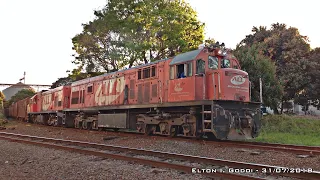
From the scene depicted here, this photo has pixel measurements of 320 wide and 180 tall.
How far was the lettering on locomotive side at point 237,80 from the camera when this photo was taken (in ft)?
38.8

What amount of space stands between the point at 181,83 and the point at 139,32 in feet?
45.7

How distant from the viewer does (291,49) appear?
29.1 metres

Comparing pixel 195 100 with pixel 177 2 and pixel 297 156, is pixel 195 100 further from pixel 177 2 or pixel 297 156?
pixel 177 2

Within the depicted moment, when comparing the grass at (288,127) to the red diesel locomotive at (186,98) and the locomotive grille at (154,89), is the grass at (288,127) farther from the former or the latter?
the locomotive grille at (154,89)

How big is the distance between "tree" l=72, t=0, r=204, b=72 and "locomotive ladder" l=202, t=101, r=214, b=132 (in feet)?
45.8

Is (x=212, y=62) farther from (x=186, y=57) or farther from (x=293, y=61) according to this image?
(x=293, y=61)

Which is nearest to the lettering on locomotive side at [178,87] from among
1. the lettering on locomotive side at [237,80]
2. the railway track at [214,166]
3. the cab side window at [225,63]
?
the cab side window at [225,63]

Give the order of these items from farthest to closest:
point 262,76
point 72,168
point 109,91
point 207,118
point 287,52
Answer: point 287,52
point 262,76
point 109,91
point 207,118
point 72,168

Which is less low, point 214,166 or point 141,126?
point 141,126

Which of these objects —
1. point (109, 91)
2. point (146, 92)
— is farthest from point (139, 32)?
point (146, 92)

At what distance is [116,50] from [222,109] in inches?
678

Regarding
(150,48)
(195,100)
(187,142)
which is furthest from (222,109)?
(150,48)

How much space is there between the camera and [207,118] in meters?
11.4

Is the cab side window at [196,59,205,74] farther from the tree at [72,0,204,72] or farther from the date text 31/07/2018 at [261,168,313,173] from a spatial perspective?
the tree at [72,0,204,72]
